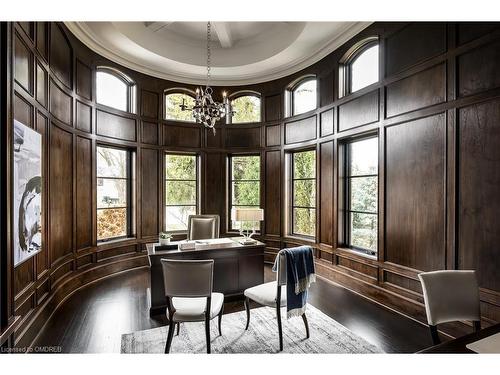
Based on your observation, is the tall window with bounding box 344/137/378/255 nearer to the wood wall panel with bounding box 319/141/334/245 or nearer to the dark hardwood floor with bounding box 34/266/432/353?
the wood wall panel with bounding box 319/141/334/245

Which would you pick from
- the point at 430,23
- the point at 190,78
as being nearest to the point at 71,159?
the point at 190,78

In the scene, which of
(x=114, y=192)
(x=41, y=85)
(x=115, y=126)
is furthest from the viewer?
(x=114, y=192)

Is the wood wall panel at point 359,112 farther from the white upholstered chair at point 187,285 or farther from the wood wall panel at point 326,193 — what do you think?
the white upholstered chair at point 187,285

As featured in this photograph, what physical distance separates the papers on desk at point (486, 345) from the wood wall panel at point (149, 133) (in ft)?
16.2

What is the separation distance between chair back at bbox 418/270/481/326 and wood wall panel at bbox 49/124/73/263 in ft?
12.1

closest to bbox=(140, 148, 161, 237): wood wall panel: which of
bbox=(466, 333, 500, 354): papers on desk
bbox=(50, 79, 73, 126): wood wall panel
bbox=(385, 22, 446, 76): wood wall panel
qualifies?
bbox=(50, 79, 73, 126): wood wall panel

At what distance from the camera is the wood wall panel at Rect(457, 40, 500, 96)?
2338mm

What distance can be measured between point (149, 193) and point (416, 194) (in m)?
4.20

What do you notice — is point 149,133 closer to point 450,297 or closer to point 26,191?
point 26,191

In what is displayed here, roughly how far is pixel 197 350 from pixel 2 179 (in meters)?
1.96

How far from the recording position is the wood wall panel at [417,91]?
9.06 feet

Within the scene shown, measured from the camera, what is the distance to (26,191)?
214 centimetres

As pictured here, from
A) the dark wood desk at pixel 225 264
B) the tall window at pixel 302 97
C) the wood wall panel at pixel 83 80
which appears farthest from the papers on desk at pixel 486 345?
the wood wall panel at pixel 83 80

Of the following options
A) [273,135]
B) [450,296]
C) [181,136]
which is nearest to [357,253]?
[450,296]
